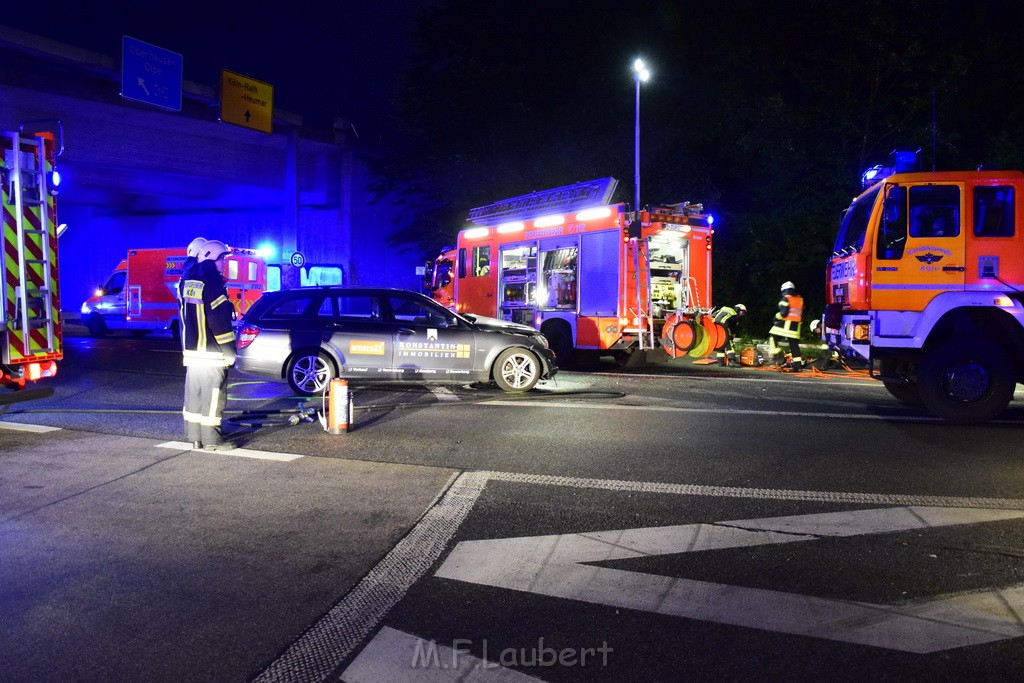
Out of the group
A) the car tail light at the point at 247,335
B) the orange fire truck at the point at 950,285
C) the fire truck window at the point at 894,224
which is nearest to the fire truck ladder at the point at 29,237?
the car tail light at the point at 247,335

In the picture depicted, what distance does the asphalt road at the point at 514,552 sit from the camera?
3375 millimetres

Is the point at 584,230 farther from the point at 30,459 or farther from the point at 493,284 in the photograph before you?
the point at 30,459

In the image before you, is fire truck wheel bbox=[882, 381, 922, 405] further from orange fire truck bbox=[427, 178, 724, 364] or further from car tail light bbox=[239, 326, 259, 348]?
car tail light bbox=[239, 326, 259, 348]

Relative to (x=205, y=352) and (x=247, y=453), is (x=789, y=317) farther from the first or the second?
(x=205, y=352)

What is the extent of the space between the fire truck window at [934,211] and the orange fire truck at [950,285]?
0.01 meters

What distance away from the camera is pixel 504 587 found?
161 inches

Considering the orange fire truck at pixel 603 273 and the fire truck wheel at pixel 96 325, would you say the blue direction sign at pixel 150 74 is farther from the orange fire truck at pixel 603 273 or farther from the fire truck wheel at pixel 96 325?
the orange fire truck at pixel 603 273

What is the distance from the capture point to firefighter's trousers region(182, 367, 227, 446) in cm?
718

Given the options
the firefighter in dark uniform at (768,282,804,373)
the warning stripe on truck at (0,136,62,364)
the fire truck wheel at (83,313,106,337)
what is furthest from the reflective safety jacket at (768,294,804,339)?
the fire truck wheel at (83,313,106,337)

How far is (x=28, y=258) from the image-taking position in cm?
787

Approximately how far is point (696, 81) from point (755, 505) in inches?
925

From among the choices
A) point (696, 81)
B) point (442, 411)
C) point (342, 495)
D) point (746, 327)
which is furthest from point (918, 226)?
point (696, 81)

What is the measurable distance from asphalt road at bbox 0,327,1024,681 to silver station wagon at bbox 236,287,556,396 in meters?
2.20

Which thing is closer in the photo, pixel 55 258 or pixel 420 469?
pixel 420 469
